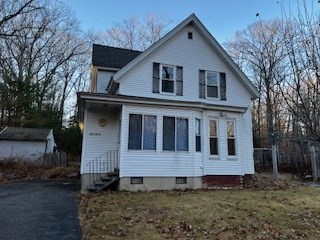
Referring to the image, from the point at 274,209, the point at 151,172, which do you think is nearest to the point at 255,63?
the point at 151,172

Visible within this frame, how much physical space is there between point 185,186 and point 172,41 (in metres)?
7.51

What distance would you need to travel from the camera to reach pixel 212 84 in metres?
15.3

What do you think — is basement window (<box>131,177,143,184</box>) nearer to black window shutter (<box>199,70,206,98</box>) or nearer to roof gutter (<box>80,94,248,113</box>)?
roof gutter (<box>80,94,248,113</box>)

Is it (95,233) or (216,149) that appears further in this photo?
(216,149)

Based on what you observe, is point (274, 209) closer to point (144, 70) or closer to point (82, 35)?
point (144, 70)

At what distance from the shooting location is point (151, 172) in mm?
12148

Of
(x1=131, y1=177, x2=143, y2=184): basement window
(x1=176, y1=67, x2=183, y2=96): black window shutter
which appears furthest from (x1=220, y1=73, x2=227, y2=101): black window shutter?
(x1=131, y1=177, x2=143, y2=184): basement window

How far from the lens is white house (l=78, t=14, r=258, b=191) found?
12.1 metres

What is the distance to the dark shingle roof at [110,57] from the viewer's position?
16125 millimetres

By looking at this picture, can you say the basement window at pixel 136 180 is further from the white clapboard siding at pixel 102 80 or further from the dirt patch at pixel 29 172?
the dirt patch at pixel 29 172

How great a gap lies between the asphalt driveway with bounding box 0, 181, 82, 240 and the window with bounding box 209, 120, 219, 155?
6.70 m

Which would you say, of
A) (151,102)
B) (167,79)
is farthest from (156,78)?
(151,102)

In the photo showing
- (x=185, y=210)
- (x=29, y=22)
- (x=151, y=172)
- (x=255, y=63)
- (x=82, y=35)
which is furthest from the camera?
(x=82, y=35)

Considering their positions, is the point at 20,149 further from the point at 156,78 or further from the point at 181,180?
the point at 181,180
